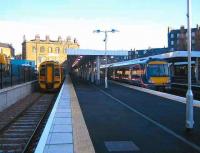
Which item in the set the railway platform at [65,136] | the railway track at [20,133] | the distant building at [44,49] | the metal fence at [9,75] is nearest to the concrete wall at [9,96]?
the metal fence at [9,75]

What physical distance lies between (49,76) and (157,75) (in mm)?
10633

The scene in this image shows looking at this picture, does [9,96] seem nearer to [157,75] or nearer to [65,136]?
[65,136]

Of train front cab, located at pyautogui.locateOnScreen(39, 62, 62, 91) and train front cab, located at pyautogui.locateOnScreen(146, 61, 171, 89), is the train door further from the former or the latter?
train front cab, located at pyautogui.locateOnScreen(146, 61, 171, 89)

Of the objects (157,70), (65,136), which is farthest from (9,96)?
(157,70)

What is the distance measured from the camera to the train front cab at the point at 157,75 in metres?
37.9

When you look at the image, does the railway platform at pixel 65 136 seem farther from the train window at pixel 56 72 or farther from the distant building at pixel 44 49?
the distant building at pixel 44 49

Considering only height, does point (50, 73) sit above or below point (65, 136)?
above

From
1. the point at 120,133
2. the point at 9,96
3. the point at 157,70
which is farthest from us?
the point at 157,70

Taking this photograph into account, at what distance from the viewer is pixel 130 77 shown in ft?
150

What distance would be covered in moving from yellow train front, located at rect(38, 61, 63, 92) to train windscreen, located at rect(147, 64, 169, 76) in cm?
911

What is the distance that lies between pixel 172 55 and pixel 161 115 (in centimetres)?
3235

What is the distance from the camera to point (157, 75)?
38031mm

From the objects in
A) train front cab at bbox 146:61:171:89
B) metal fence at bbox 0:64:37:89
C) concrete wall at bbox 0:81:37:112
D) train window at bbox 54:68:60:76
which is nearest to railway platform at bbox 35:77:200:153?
concrete wall at bbox 0:81:37:112

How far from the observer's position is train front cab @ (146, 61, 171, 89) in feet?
124
